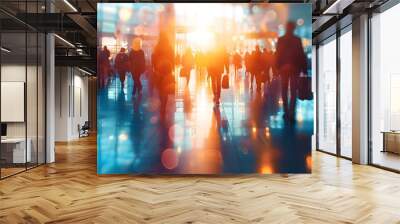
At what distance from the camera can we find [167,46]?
631 centimetres

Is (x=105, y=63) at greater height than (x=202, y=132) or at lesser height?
greater

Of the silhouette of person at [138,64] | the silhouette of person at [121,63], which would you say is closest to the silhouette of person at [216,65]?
the silhouette of person at [138,64]

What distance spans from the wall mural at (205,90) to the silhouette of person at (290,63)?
0.06 ft

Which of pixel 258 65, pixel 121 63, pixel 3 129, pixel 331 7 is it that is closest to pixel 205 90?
pixel 258 65

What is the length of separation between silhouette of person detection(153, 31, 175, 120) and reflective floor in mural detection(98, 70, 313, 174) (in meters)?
0.11

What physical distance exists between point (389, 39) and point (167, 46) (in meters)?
4.58

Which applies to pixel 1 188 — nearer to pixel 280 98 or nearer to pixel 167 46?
pixel 167 46

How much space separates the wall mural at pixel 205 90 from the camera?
20.6 feet

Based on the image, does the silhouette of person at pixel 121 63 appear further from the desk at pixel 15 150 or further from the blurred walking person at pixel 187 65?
the desk at pixel 15 150

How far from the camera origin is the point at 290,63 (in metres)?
6.29

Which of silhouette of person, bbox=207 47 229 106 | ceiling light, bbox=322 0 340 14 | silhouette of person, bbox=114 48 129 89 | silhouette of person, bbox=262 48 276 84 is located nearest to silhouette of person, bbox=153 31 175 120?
silhouette of person, bbox=114 48 129 89

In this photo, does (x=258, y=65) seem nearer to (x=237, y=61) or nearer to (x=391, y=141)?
(x=237, y=61)

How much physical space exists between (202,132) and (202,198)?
176 centimetres

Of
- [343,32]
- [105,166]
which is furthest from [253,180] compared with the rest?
[343,32]
